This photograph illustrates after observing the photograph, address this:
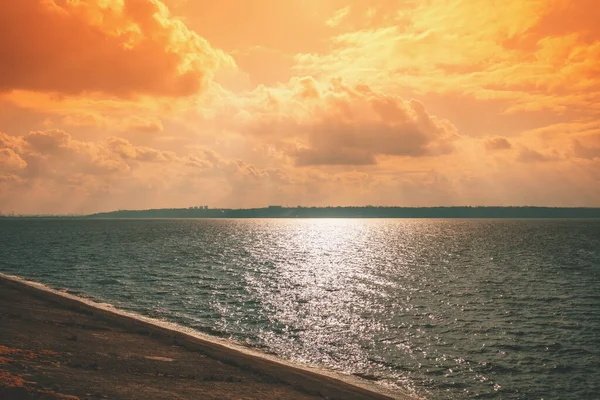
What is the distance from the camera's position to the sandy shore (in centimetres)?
1919

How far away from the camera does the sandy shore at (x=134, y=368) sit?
19188 mm

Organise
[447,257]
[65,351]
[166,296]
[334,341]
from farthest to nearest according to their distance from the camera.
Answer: [447,257], [166,296], [334,341], [65,351]

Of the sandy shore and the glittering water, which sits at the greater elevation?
the sandy shore

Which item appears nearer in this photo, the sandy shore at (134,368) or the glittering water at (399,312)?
the sandy shore at (134,368)

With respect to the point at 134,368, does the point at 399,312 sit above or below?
below

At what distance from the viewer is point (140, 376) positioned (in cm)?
2173

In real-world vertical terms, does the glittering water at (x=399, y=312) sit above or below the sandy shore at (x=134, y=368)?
below

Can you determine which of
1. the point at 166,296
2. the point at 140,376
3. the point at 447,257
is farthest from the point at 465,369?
the point at 447,257

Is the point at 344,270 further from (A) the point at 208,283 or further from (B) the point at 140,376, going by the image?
(B) the point at 140,376

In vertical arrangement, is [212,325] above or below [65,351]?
below

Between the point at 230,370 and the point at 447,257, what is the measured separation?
8969 centimetres

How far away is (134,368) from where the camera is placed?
75.0 ft

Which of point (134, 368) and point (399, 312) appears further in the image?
point (399, 312)

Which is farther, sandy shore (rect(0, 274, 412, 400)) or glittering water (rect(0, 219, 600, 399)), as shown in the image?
glittering water (rect(0, 219, 600, 399))
